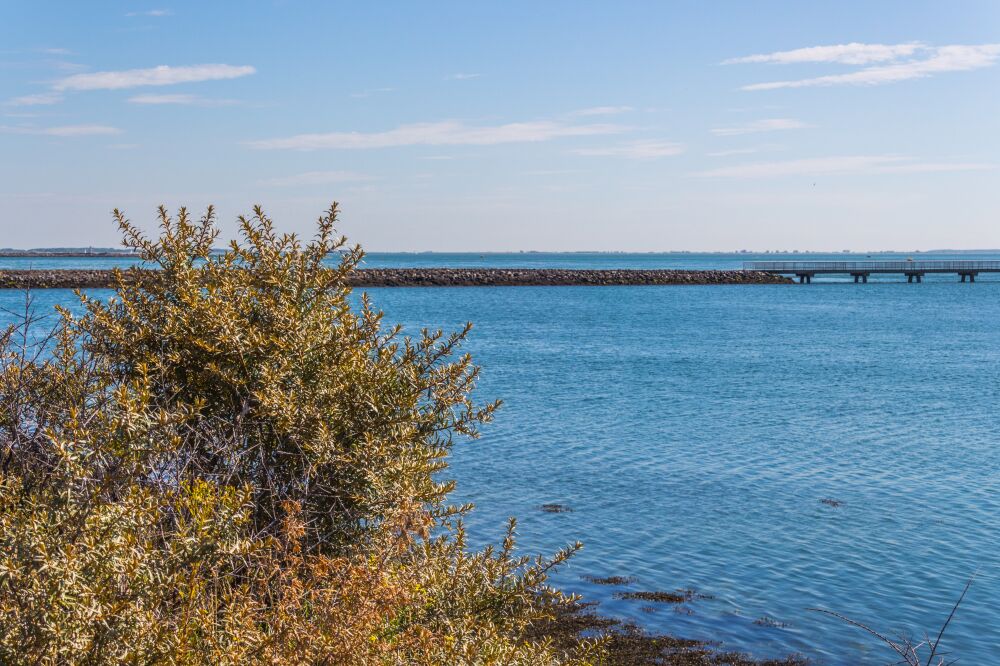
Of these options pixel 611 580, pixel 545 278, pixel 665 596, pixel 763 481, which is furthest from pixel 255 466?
pixel 545 278

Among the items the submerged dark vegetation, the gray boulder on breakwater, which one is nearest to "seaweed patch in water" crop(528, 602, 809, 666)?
the submerged dark vegetation

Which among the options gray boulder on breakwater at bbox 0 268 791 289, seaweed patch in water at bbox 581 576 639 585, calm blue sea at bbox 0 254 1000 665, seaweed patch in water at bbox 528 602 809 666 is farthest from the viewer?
gray boulder on breakwater at bbox 0 268 791 289

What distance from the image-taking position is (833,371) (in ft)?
157

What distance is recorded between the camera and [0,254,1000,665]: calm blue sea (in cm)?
1531

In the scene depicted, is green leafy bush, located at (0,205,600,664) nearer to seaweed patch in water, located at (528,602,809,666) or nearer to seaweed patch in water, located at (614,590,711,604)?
seaweed patch in water, located at (528,602,809,666)

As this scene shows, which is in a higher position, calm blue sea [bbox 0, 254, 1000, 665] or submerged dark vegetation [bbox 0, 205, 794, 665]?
submerged dark vegetation [bbox 0, 205, 794, 665]

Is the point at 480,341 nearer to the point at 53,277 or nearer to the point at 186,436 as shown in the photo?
Answer: the point at 186,436

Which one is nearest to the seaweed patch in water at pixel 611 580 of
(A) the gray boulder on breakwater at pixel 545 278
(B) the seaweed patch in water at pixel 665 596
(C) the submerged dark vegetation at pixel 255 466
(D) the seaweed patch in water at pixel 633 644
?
(B) the seaweed patch in water at pixel 665 596

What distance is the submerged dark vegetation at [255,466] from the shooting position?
560 cm

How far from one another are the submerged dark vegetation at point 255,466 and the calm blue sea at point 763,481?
7.71m

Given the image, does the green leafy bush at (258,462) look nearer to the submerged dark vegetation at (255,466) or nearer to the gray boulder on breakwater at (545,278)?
the submerged dark vegetation at (255,466)

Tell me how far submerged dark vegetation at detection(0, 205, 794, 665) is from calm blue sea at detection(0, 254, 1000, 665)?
771 centimetres

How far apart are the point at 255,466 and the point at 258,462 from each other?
59 mm

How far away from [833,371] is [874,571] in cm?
3237
